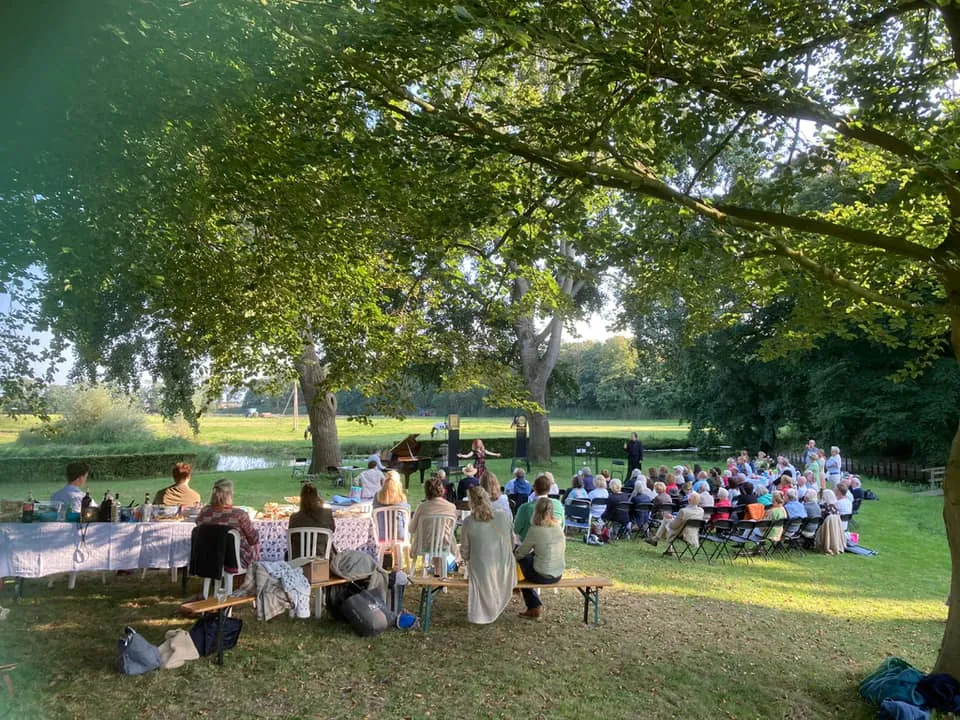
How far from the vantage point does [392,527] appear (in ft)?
27.4

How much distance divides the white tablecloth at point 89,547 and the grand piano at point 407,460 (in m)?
12.3

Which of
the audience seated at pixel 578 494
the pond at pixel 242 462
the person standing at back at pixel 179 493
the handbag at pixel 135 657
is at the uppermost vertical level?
the person standing at back at pixel 179 493

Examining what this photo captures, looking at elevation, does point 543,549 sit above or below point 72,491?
below

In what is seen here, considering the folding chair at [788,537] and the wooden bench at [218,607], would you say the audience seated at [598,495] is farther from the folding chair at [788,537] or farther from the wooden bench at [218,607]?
the wooden bench at [218,607]

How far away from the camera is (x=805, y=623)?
7512 mm

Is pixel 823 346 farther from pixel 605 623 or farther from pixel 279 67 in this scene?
pixel 279 67

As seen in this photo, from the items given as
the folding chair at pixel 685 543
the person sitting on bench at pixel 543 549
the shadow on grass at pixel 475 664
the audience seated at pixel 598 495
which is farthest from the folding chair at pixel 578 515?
the person sitting on bench at pixel 543 549

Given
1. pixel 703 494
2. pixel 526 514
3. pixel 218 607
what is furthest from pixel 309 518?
pixel 703 494

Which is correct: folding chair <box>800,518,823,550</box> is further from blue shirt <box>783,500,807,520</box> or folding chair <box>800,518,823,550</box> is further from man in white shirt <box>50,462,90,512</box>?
man in white shirt <box>50,462,90,512</box>

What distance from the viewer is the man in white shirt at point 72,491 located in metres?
8.45

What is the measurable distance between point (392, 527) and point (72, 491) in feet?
13.6

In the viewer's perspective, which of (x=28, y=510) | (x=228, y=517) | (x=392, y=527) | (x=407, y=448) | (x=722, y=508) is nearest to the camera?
(x=228, y=517)

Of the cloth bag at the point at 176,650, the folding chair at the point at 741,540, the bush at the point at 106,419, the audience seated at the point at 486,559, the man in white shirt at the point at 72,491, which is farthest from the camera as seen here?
the bush at the point at 106,419

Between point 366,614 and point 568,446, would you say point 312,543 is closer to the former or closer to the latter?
point 366,614
